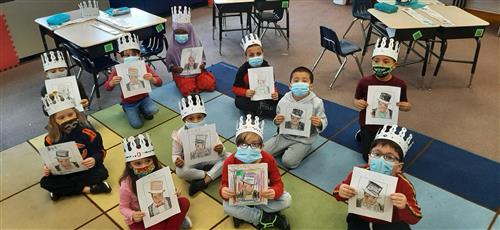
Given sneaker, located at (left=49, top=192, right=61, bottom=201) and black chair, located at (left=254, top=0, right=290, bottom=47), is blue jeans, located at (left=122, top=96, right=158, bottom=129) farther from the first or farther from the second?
black chair, located at (left=254, top=0, right=290, bottom=47)

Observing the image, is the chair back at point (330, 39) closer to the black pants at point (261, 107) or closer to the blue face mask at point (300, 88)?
the black pants at point (261, 107)

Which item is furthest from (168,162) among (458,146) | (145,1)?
(145,1)

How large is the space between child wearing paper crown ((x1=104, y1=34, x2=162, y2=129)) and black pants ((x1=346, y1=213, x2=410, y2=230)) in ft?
8.30

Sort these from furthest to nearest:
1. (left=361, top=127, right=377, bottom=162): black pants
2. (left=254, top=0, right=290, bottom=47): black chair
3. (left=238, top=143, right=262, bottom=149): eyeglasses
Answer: (left=254, top=0, right=290, bottom=47): black chair, (left=361, top=127, right=377, bottom=162): black pants, (left=238, top=143, right=262, bottom=149): eyeglasses

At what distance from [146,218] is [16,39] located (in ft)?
15.6

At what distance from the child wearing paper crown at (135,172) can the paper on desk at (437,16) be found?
3930 mm

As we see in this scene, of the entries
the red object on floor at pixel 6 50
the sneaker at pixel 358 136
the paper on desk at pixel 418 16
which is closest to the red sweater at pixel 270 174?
Answer: the sneaker at pixel 358 136

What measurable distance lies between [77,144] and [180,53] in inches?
80.1

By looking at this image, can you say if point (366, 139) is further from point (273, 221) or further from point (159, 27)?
point (159, 27)

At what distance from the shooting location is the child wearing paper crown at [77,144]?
123 inches

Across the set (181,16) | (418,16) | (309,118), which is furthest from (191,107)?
(418,16)

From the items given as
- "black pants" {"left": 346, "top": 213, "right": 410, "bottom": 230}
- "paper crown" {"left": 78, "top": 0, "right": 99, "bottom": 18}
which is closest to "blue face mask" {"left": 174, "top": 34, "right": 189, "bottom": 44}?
"paper crown" {"left": 78, "top": 0, "right": 99, "bottom": 18}

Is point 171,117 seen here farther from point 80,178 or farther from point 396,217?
point 396,217

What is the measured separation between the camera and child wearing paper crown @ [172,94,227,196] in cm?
321
